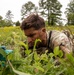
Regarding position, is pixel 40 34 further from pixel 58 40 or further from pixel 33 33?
pixel 58 40

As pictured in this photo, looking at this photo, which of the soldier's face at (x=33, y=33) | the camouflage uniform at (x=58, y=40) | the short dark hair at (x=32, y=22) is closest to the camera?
the camouflage uniform at (x=58, y=40)

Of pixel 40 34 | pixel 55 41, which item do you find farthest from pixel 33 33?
pixel 55 41

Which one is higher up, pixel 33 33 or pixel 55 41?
pixel 33 33

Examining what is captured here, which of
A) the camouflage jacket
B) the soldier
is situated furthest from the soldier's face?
the camouflage jacket

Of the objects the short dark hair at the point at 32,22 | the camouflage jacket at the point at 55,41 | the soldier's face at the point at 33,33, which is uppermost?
the short dark hair at the point at 32,22

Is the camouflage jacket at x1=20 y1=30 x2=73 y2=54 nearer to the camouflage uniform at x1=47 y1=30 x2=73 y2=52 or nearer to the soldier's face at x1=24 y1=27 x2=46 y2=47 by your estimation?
the camouflage uniform at x1=47 y1=30 x2=73 y2=52

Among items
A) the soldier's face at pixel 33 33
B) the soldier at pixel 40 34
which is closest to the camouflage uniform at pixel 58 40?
the soldier at pixel 40 34

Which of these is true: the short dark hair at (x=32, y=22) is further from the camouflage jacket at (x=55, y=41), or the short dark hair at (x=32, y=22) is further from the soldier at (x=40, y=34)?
the camouflage jacket at (x=55, y=41)

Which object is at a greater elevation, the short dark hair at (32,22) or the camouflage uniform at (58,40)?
the short dark hair at (32,22)

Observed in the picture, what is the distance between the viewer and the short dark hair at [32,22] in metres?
3.99

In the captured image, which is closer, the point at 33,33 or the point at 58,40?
the point at 58,40

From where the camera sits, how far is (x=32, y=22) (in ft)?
13.3

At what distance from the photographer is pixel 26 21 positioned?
13.2 ft

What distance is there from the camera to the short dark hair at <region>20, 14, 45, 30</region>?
3994mm
